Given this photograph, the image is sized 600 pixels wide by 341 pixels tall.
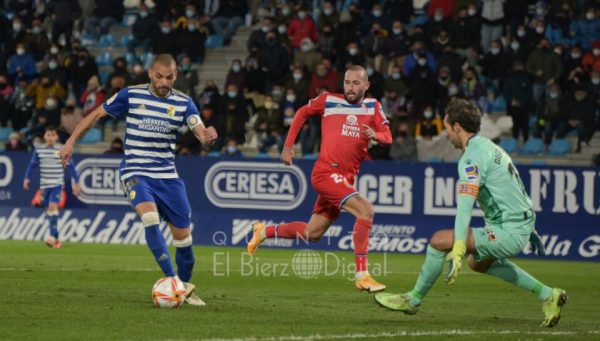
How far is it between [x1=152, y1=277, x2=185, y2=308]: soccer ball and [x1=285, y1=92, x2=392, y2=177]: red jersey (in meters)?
2.89

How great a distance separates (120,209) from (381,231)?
222 inches

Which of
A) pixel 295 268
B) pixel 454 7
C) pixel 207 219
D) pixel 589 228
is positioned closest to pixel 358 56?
pixel 454 7

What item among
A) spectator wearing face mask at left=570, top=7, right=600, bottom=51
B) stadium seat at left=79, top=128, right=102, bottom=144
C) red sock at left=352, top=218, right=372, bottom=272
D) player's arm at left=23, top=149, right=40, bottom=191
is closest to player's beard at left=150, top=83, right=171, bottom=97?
red sock at left=352, top=218, right=372, bottom=272

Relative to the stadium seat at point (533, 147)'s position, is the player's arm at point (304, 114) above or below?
above

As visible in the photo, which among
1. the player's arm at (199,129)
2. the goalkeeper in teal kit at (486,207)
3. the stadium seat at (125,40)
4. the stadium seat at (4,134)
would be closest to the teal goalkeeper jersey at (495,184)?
the goalkeeper in teal kit at (486,207)

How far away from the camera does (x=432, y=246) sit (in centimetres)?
1002

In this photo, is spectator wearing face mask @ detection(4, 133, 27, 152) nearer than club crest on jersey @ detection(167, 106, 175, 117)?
No

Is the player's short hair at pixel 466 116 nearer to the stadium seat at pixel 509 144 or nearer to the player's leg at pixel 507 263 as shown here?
the player's leg at pixel 507 263

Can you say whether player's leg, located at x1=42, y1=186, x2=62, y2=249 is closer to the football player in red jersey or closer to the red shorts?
the football player in red jersey

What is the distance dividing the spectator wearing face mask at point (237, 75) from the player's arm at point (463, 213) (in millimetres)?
19463

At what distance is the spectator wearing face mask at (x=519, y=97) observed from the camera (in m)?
26.1

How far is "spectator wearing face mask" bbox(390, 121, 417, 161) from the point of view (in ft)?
80.7

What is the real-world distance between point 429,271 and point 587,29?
1922 centimetres

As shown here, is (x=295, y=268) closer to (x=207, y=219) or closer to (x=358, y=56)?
(x=207, y=219)
